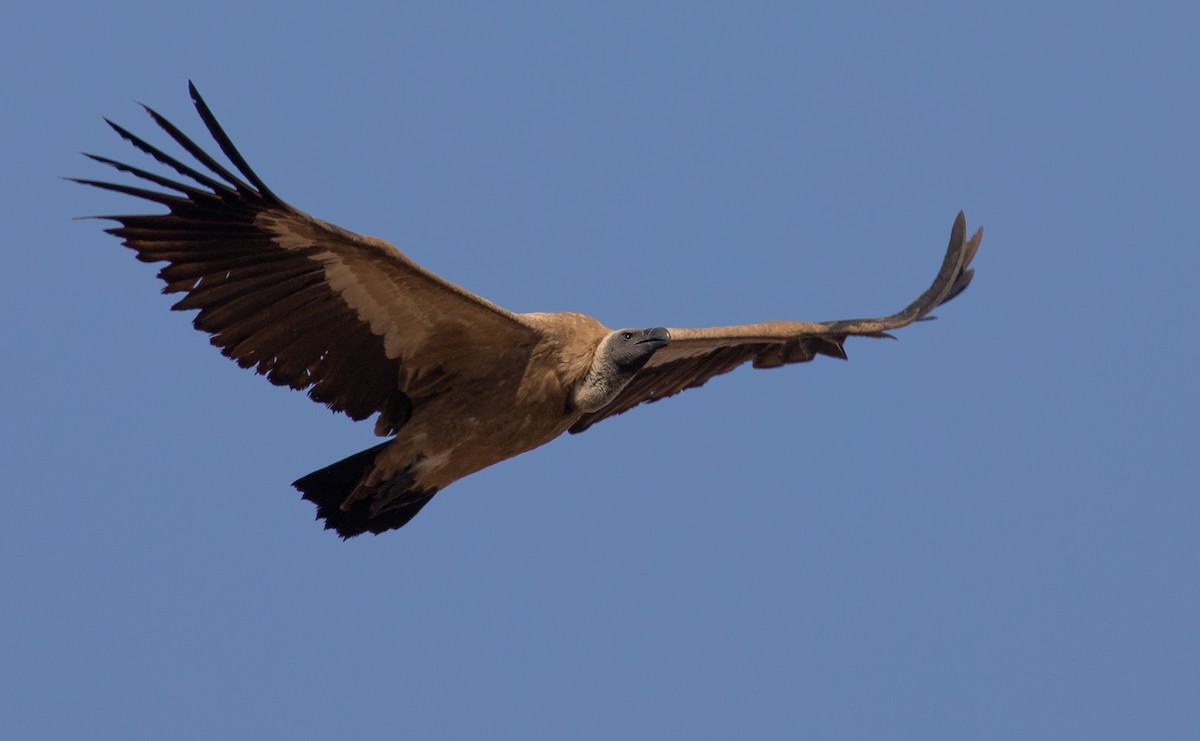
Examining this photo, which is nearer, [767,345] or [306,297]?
[306,297]

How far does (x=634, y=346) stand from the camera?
984cm

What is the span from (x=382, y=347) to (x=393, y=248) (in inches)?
35.5

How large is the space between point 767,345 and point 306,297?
3.46 m

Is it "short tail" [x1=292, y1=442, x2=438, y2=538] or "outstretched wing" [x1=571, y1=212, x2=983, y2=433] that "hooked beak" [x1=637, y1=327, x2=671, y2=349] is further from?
"short tail" [x1=292, y1=442, x2=438, y2=538]

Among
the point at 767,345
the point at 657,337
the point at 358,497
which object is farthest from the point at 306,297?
the point at 767,345

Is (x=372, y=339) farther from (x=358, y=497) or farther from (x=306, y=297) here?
(x=358, y=497)

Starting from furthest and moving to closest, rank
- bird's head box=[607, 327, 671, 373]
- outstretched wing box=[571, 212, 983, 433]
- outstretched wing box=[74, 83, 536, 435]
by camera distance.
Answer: outstretched wing box=[571, 212, 983, 433] → bird's head box=[607, 327, 671, 373] → outstretched wing box=[74, 83, 536, 435]

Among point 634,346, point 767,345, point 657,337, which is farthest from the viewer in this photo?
point 767,345

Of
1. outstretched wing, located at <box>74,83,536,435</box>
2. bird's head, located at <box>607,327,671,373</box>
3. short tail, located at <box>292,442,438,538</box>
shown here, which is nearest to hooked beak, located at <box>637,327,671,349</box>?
bird's head, located at <box>607,327,671,373</box>

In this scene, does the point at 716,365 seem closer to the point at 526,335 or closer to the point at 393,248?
the point at 526,335

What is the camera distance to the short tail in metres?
9.91

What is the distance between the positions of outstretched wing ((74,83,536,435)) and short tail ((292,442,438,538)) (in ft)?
0.89

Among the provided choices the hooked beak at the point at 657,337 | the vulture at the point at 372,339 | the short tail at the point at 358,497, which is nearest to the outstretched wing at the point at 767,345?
the vulture at the point at 372,339

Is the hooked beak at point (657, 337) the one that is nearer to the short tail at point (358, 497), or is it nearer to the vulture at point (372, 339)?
the vulture at point (372, 339)
